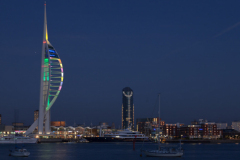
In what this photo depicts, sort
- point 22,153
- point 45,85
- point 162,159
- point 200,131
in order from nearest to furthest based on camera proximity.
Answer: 1. point 162,159
2. point 22,153
3. point 45,85
4. point 200,131

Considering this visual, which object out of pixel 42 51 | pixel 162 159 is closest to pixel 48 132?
pixel 42 51

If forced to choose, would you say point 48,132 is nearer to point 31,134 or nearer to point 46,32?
point 31,134

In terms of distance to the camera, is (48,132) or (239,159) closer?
(239,159)

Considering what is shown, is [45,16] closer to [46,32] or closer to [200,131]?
[46,32]

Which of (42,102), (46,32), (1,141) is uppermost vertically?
(46,32)

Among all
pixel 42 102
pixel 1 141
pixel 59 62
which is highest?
pixel 59 62

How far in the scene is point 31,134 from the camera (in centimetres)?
13075

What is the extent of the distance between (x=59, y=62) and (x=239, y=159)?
63.2 meters

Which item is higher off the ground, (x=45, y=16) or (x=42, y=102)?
(x=45, y=16)

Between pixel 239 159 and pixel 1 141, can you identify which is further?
pixel 1 141

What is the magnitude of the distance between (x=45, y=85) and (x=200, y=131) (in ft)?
328

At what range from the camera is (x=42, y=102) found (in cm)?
11719

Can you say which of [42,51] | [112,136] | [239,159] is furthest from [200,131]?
[239,159]

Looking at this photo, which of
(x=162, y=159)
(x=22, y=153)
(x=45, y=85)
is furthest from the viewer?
(x=45, y=85)
